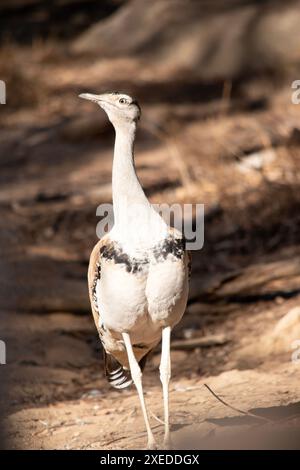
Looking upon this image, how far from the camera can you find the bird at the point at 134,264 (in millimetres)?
4250

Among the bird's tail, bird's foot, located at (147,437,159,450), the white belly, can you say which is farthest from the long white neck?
the bird's tail

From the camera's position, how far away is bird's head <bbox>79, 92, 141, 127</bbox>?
174 inches

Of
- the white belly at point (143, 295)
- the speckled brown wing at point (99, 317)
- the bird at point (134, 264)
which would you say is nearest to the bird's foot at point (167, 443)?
the bird at point (134, 264)

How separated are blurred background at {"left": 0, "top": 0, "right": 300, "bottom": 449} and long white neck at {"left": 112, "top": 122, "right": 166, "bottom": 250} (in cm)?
100

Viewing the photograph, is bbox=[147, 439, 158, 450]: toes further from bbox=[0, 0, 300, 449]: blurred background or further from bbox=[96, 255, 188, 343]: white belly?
bbox=[96, 255, 188, 343]: white belly

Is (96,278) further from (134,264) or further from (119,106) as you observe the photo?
(119,106)

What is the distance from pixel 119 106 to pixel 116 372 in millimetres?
1640

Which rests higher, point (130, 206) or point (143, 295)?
point (130, 206)

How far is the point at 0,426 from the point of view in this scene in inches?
219

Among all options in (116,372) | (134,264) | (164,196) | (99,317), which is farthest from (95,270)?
(164,196)

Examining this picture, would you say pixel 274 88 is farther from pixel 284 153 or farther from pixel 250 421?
pixel 250 421

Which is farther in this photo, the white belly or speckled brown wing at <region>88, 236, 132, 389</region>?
speckled brown wing at <region>88, 236, 132, 389</region>

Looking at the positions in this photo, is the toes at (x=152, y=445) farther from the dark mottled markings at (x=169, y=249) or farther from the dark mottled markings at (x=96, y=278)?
the dark mottled markings at (x=169, y=249)

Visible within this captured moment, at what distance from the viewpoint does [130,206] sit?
4348mm
